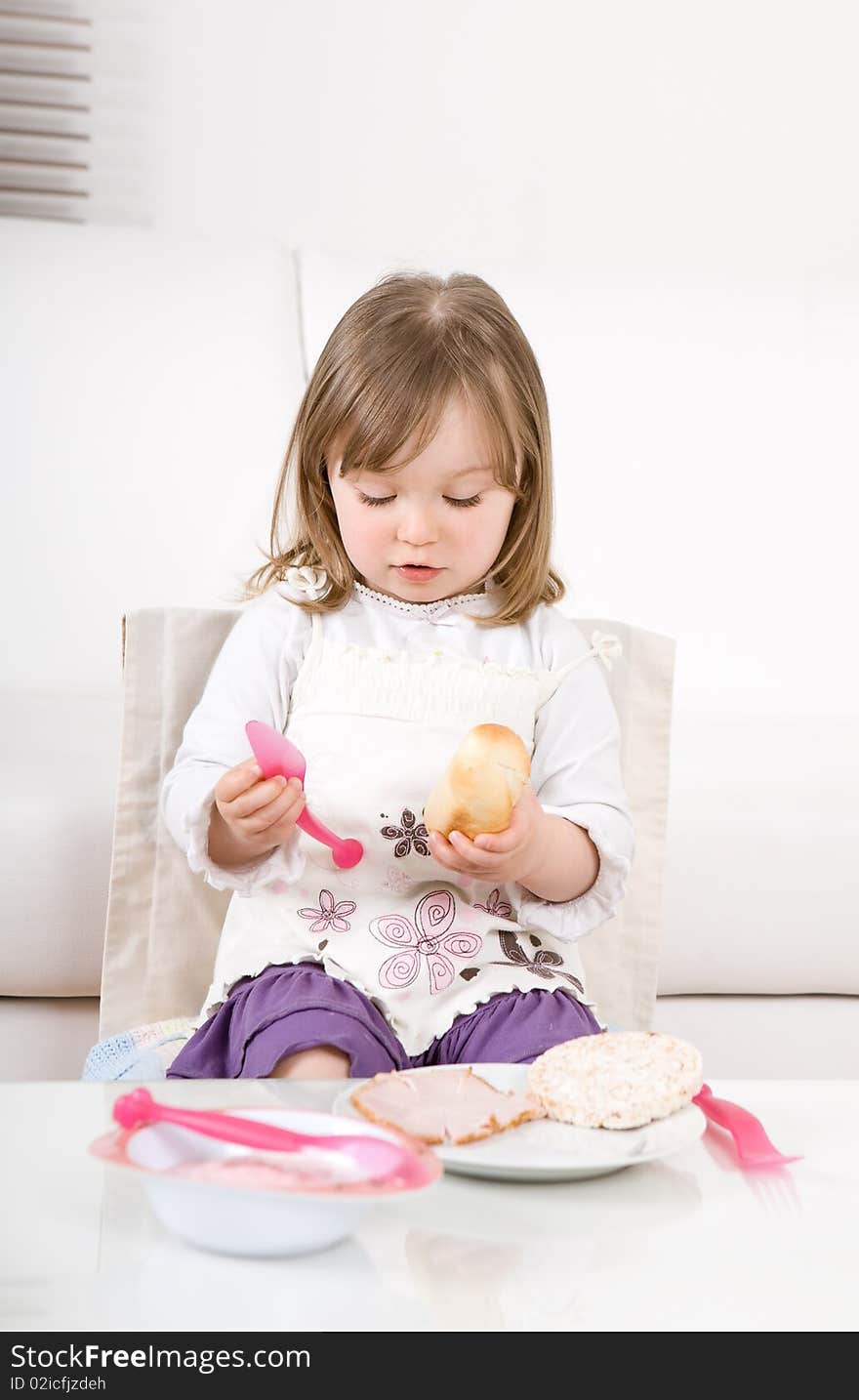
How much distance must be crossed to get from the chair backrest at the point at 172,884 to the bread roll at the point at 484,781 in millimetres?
408

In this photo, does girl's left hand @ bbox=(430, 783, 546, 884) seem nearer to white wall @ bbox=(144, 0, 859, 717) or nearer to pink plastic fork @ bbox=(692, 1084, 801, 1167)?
pink plastic fork @ bbox=(692, 1084, 801, 1167)

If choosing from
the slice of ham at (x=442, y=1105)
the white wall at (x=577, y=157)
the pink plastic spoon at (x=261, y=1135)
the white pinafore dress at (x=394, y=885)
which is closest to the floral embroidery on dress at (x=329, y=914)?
the white pinafore dress at (x=394, y=885)

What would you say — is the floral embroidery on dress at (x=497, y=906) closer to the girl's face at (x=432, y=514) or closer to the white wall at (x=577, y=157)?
the girl's face at (x=432, y=514)

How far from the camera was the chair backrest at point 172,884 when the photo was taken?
3.89 feet

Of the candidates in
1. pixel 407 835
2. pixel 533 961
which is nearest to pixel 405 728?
pixel 407 835

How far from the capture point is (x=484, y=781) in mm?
824

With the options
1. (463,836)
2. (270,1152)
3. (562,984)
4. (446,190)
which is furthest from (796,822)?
(446,190)

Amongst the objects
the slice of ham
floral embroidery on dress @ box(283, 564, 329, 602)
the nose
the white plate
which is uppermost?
the nose

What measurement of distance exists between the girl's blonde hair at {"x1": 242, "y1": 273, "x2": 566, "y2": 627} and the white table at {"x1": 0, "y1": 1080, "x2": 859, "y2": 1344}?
0.56 meters

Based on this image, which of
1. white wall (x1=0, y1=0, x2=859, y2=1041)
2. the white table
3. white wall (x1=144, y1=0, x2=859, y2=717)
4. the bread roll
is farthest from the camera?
white wall (x1=144, y1=0, x2=859, y2=717)

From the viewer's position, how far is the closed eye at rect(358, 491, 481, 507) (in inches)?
42.1

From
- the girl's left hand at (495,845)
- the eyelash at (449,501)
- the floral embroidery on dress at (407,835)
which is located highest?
the eyelash at (449,501)

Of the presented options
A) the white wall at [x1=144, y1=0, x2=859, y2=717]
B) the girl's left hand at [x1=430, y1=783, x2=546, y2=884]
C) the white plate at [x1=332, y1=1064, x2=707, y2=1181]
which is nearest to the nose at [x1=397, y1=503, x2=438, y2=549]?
the girl's left hand at [x1=430, y1=783, x2=546, y2=884]

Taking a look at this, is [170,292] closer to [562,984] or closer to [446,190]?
[446,190]
